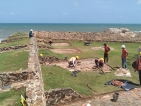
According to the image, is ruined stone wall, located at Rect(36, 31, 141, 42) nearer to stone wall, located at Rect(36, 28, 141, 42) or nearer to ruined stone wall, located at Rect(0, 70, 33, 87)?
stone wall, located at Rect(36, 28, 141, 42)

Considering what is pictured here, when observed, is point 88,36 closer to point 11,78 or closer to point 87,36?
point 87,36

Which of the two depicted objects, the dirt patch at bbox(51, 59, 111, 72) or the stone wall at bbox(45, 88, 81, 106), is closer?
the stone wall at bbox(45, 88, 81, 106)

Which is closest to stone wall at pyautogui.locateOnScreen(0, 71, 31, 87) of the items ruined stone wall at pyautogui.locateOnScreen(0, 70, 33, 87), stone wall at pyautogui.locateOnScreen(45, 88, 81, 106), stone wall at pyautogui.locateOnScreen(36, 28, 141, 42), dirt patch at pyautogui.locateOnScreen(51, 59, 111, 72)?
ruined stone wall at pyautogui.locateOnScreen(0, 70, 33, 87)

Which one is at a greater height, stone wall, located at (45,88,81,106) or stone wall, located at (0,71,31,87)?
stone wall, located at (0,71,31,87)

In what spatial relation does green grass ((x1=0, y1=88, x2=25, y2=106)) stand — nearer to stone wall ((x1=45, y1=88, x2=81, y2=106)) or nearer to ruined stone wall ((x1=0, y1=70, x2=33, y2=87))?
stone wall ((x1=45, y1=88, x2=81, y2=106))

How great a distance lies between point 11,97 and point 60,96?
265 centimetres

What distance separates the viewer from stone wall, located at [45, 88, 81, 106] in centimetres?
987

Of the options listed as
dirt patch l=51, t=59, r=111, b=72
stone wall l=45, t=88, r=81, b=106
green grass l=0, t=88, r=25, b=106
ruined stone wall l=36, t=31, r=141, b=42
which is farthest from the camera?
ruined stone wall l=36, t=31, r=141, b=42

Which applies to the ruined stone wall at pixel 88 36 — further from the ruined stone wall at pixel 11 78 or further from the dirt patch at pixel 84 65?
the ruined stone wall at pixel 11 78

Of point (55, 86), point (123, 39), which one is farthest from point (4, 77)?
point (123, 39)

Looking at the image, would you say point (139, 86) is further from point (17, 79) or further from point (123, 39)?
point (123, 39)

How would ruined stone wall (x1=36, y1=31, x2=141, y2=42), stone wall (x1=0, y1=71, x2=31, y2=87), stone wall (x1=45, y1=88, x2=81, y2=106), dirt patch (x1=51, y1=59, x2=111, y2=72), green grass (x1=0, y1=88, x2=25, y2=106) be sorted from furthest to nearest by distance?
1. ruined stone wall (x1=36, y1=31, x2=141, y2=42)
2. dirt patch (x1=51, y1=59, x2=111, y2=72)
3. stone wall (x1=0, y1=71, x2=31, y2=87)
4. stone wall (x1=45, y1=88, x2=81, y2=106)
5. green grass (x1=0, y1=88, x2=25, y2=106)

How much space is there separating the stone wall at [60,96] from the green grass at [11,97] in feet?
4.80

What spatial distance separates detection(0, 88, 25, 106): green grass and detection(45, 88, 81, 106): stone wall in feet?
4.80
